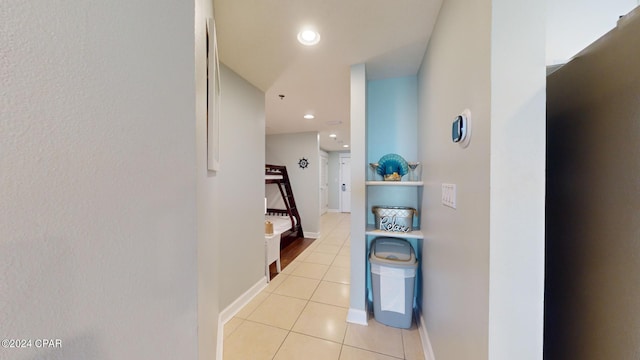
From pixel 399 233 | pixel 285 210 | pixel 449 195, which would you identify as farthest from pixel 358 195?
pixel 285 210

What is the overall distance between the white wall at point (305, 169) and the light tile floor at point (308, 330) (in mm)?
2067

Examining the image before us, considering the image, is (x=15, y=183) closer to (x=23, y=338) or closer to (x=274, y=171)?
(x=23, y=338)

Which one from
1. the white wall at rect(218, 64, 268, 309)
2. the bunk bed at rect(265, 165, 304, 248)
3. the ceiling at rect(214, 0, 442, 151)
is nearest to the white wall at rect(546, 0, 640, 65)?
the ceiling at rect(214, 0, 442, 151)

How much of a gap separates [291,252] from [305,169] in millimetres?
1814

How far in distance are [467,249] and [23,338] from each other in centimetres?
115

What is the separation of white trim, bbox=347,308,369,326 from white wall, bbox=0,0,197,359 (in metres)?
1.57

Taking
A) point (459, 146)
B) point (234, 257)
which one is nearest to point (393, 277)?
point (459, 146)

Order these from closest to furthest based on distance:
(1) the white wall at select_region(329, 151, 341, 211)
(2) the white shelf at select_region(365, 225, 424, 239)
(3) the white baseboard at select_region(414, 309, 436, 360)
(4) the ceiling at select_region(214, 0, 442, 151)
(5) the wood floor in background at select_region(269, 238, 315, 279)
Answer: (4) the ceiling at select_region(214, 0, 442, 151) < (3) the white baseboard at select_region(414, 309, 436, 360) < (2) the white shelf at select_region(365, 225, 424, 239) < (5) the wood floor in background at select_region(269, 238, 315, 279) < (1) the white wall at select_region(329, 151, 341, 211)

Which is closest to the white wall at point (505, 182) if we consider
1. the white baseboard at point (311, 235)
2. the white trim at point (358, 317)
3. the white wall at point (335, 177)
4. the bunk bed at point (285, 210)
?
the white trim at point (358, 317)

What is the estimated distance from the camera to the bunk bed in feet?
13.6

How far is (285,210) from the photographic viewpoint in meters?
4.63

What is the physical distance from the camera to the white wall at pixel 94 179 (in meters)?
0.27

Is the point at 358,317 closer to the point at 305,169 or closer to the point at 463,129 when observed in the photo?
the point at 463,129

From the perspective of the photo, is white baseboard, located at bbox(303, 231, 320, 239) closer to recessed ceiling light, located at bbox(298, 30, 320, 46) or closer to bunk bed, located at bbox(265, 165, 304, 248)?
bunk bed, located at bbox(265, 165, 304, 248)
